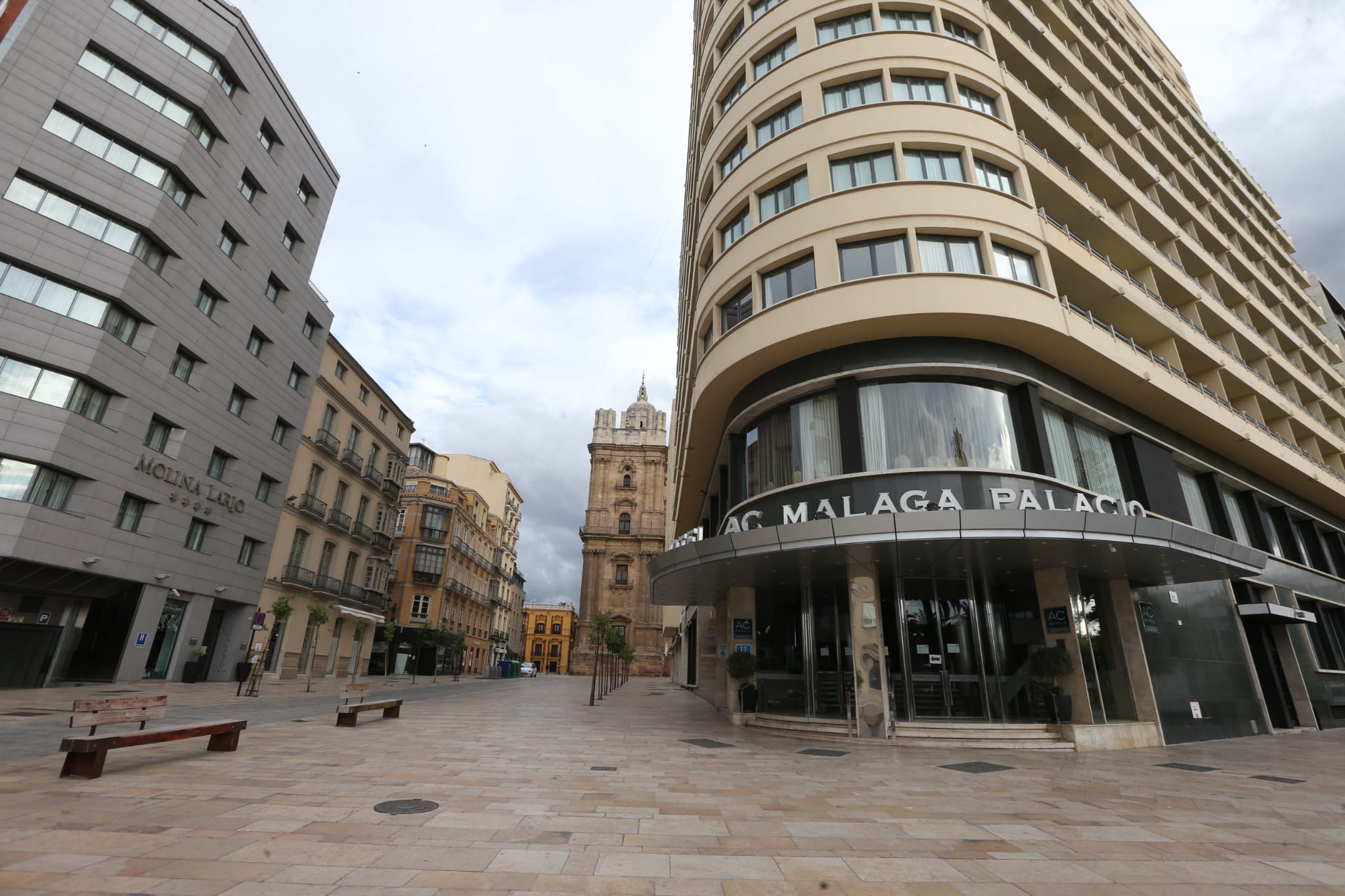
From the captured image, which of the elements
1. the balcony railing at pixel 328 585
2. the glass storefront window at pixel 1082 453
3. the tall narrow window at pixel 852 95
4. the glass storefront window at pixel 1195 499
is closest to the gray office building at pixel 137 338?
the balcony railing at pixel 328 585

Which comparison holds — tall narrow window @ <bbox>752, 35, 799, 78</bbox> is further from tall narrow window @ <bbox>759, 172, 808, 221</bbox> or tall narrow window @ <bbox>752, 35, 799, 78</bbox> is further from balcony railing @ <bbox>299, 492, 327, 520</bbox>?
balcony railing @ <bbox>299, 492, 327, 520</bbox>

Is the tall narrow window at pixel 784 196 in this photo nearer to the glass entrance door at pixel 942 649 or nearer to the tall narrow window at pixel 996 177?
the tall narrow window at pixel 996 177

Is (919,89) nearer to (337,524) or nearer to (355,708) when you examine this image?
(355,708)

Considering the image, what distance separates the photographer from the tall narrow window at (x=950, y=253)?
16234 millimetres

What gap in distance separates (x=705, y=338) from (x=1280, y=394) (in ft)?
89.7

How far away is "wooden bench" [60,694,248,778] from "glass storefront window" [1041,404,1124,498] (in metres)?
18.6

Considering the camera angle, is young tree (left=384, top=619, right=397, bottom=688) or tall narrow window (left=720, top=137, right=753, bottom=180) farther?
young tree (left=384, top=619, right=397, bottom=688)

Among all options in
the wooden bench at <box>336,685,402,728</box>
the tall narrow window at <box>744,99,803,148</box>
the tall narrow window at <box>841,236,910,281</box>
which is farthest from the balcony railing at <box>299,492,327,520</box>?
the tall narrow window at <box>841,236,910,281</box>

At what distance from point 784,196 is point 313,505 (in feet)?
97.9

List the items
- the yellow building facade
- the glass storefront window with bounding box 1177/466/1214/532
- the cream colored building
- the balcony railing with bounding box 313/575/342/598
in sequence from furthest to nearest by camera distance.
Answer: the yellow building facade → the balcony railing with bounding box 313/575/342/598 → the cream colored building → the glass storefront window with bounding box 1177/466/1214/532

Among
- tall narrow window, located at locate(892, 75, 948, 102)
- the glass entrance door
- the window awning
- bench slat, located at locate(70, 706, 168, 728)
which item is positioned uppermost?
tall narrow window, located at locate(892, 75, 948, 102)

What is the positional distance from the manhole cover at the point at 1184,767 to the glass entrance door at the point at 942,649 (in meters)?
3.40

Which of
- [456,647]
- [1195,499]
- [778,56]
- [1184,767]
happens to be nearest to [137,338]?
[778,56]

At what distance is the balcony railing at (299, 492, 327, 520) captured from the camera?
1297 inches
